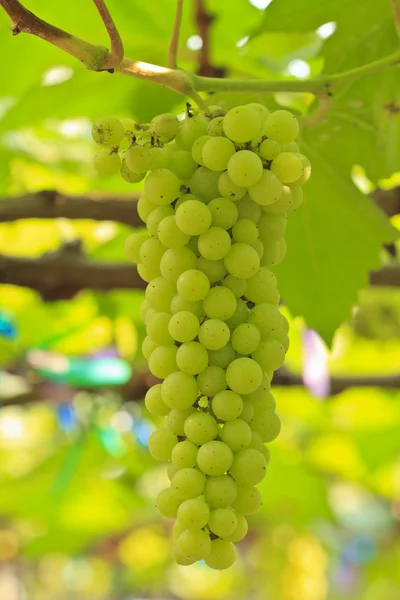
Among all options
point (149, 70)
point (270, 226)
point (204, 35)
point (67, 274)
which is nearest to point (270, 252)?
point (270, 226)

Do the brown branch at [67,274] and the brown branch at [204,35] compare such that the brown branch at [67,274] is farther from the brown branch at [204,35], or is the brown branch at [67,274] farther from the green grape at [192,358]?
the green grape at [192,358]

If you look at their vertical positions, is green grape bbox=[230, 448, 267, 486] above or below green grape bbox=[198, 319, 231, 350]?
below

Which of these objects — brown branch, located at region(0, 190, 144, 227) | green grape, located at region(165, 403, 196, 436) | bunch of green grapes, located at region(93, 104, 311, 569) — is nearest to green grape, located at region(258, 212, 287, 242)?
bunch of green grapes, located at region(93, 104, 311, 569)

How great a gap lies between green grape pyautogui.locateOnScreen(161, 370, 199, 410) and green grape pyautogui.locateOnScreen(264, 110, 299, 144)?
0.43ft

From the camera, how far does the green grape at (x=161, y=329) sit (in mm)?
358

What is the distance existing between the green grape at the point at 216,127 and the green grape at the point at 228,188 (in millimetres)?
21

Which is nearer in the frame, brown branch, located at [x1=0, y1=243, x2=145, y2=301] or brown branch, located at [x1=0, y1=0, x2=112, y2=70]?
brown branch, located at [x1=0, y1=0, x2=112, y2=70]

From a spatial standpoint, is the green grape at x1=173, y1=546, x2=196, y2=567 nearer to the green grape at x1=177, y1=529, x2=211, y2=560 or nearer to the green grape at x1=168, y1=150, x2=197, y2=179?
the green grape at x1=177, y1=529, x2=211, y2=560

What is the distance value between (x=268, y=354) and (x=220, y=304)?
0.04m

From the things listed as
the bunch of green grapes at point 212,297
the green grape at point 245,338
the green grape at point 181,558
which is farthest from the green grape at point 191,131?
the green grape at point 181,558

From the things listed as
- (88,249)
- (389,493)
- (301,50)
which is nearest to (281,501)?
(389,493)

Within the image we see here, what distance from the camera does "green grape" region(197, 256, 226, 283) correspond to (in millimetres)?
354

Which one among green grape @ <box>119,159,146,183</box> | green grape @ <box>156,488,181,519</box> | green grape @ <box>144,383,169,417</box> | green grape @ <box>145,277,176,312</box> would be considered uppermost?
green grape @ <box>119,159,146,183</box>

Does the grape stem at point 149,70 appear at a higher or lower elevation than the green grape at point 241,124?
higher
